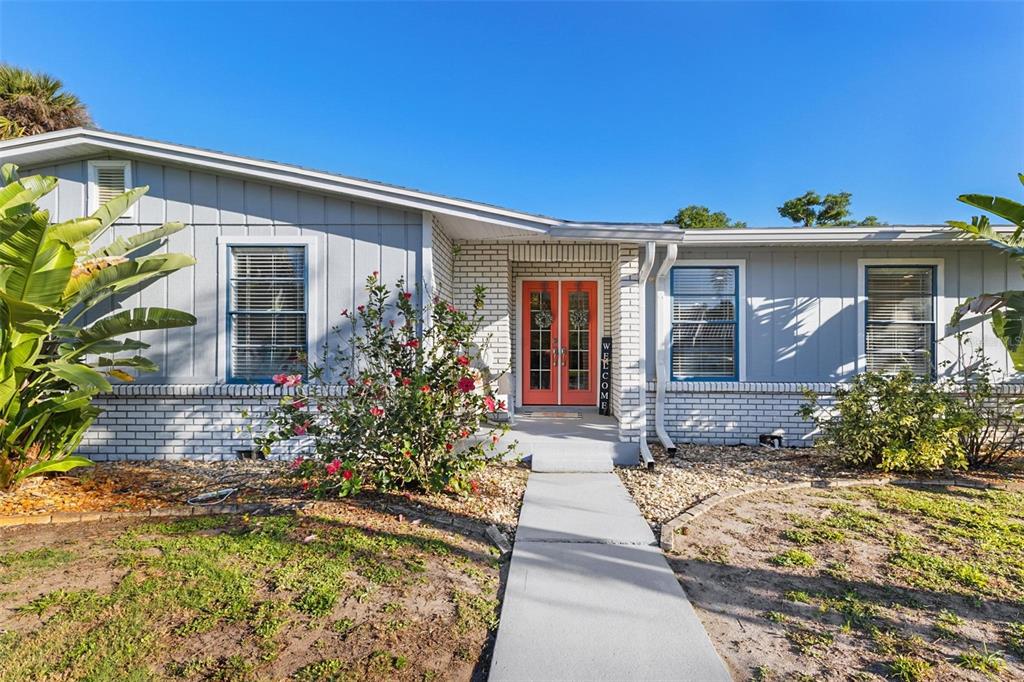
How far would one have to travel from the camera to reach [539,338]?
27.0 ft

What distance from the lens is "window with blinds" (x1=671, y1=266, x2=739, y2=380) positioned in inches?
280

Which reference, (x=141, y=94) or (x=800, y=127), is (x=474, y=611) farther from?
(x=800, y=127)

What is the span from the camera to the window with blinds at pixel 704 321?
712cm

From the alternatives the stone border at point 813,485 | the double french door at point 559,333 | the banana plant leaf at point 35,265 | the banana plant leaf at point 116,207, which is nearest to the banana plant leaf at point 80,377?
the banana plant leaf at point 35,265

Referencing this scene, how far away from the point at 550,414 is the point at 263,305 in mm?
4311

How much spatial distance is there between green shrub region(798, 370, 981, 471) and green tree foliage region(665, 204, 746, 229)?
83.9 ft

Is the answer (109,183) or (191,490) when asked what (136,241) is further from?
(191,490)

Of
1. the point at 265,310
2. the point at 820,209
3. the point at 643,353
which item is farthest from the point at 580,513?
the point at 820,209

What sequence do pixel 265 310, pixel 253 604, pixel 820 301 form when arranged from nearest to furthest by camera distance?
1. pixel 253 604
2. pixel 265 310
3. pixel 820 301

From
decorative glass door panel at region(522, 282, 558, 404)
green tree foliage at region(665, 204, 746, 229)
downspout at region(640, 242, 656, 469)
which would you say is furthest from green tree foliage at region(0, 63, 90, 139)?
green tree foliage at region(665, 204, 746, 229)

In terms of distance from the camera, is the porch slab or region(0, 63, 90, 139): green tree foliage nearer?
the porch slab

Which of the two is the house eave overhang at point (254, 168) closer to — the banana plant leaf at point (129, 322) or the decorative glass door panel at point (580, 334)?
the banana plant leaf at point (129, 322)

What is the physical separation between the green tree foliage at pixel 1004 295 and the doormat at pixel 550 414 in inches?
186

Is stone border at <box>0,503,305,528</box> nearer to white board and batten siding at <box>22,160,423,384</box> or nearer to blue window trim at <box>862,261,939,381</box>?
white board and batten siding at <box>22,160,423,384</box>
